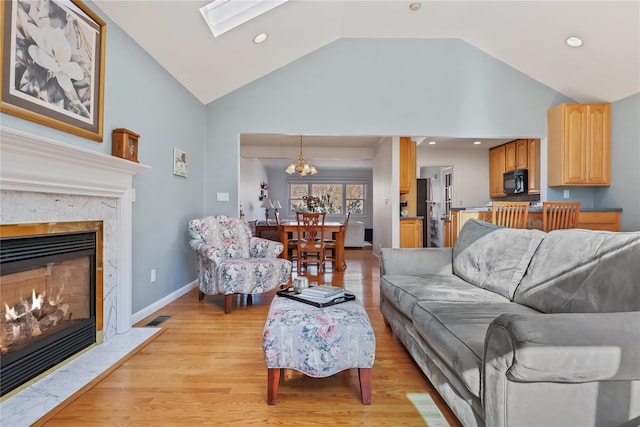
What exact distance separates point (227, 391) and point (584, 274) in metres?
1.85

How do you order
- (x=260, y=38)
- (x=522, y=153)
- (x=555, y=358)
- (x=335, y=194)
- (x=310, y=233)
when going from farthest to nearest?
1. (x=335, y=194)
2. (x=522, y=153)
3. (x=310, y=233)
4. (x=260, y=38)
5. (x=555, y=358)

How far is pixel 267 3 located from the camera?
324 cm

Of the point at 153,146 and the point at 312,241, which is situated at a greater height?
the point at 153,146

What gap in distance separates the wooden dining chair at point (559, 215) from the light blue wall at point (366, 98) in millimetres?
1225

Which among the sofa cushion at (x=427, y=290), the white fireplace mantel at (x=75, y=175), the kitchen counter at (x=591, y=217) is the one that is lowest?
the sofa cushion at (x=427, y=290)

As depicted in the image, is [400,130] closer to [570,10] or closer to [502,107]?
[502,107]

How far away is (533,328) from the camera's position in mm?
979

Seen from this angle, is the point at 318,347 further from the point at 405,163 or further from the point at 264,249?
the point at 405,163

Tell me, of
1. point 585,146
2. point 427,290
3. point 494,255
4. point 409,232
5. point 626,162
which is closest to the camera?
point 427,290

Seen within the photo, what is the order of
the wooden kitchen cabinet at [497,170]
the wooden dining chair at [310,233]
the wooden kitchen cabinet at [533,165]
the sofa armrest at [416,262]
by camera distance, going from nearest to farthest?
the sofa armrest at [416,262], the wooden dining chair at [310,233], the wooden kitchen cabinet at [533,165], the wooden kitchen cabinet at [497,170]

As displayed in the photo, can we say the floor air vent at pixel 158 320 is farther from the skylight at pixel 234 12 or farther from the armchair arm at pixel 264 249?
the skylight at pixel 234 12

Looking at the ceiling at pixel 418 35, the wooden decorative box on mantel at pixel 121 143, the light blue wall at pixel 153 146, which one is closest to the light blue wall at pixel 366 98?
the ceiling at pixel 418 35

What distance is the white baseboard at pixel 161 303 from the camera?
2.83m

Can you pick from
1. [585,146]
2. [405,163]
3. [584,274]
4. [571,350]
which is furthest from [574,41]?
[571,350]
